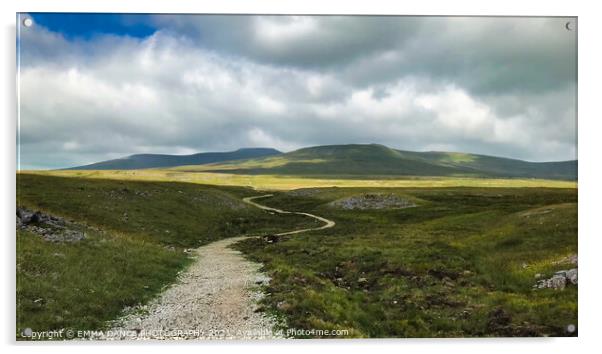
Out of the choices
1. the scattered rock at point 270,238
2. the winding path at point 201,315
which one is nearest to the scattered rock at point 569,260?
the winding path at point 201,315

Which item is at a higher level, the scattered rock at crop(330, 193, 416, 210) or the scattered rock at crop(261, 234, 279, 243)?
the scattered rock at crop(330, 193, 416, 210)

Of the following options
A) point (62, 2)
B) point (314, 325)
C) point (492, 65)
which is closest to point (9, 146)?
point (62, 2)

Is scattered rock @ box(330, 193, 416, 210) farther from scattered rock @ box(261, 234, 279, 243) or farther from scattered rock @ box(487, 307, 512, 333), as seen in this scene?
scattered rock @ box(487, 307, 512, 333)

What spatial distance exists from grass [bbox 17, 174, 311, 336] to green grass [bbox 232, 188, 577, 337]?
4676 millimetres

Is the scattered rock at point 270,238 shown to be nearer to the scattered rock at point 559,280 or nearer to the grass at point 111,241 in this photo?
the grass at point 111,241

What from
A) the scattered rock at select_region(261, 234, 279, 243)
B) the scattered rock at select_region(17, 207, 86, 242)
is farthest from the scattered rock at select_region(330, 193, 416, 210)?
the scattered rock at select_region(17, 207, 86, 242)

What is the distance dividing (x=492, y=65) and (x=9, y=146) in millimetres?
19841

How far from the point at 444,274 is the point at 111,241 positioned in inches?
633

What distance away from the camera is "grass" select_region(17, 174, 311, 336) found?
11.5 meters

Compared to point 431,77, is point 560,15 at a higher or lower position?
higher

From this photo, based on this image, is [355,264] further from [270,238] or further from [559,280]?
[559,280]

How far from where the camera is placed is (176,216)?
80.0ft

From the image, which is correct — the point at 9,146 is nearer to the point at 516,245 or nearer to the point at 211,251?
the point at 211,251

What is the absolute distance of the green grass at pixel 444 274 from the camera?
11.5 metres
